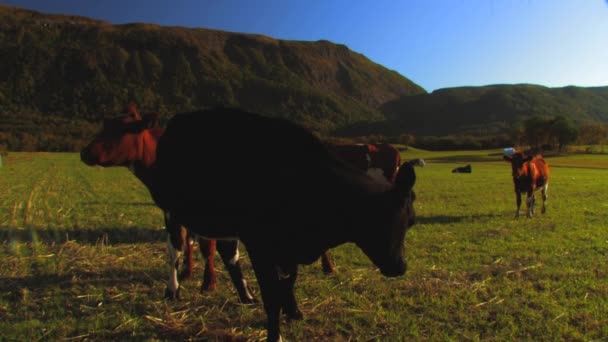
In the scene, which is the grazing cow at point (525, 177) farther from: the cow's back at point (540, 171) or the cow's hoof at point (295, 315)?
the cow's hoof at point (295, 315)

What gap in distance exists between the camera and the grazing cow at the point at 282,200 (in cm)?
362

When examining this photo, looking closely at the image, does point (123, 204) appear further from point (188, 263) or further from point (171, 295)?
point (171, 295)

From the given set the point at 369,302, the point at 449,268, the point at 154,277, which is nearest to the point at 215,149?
the point at 369,302

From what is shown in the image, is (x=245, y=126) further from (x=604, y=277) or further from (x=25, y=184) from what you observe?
(x=25, y=184)

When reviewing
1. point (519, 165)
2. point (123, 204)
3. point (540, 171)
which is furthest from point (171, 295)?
point (540, 171)

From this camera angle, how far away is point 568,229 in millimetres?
10773

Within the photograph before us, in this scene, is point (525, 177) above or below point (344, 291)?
above

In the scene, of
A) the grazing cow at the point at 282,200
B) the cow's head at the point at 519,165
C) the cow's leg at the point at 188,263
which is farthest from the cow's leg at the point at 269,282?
the cow's head at the point at 519,165

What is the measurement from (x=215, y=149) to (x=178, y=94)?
649 ft

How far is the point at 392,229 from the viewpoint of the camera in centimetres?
357

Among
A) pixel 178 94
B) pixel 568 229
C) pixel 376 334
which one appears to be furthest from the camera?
pixel 178 94

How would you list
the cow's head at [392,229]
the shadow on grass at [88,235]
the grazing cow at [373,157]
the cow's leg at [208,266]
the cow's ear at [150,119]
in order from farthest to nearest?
1. the shadow on grass at [88,235]
2. the grazing cow at [373,157]
3. the cow's leg at [208,266]
4. the cow's ear at [150,119]
5. the cow's head at [392,229]

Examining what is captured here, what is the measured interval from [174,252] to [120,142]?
1.86 meters

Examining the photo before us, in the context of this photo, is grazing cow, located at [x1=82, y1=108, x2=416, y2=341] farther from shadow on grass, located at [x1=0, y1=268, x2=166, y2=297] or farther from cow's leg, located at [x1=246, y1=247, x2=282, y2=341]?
shadow on grass, located at [x1=0, y1=268, x2=166, y2=297]
